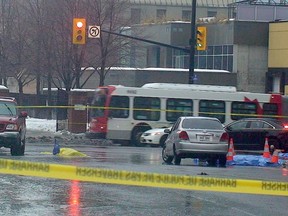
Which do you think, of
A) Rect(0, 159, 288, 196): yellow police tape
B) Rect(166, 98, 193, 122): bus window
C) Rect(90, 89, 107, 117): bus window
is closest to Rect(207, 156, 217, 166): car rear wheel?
Rect(0, 159, 288, 196): yellow police tape

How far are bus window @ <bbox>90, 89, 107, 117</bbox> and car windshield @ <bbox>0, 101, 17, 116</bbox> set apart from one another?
41.5 feet

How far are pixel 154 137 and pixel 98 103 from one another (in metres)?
3.65

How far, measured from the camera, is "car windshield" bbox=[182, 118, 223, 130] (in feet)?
78.7

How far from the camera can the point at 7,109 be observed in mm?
25891

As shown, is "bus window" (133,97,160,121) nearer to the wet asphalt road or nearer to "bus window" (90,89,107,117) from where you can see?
"bus window" (90,89,107,117)

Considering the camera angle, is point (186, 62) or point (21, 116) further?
point (186, 62)

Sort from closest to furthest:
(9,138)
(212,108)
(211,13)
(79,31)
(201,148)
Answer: (201,148) < (9,138) < (79,31) < (212,108) < (211,13)

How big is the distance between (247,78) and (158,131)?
25039 mm

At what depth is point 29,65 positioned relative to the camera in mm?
54250

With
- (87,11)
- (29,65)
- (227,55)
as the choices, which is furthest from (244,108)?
(227,55)

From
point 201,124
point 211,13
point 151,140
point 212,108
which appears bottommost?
point 151,140

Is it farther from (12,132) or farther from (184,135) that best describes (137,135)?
(184,135)

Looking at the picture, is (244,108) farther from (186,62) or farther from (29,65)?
(186,62)

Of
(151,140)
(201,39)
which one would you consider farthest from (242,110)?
(151,140)
